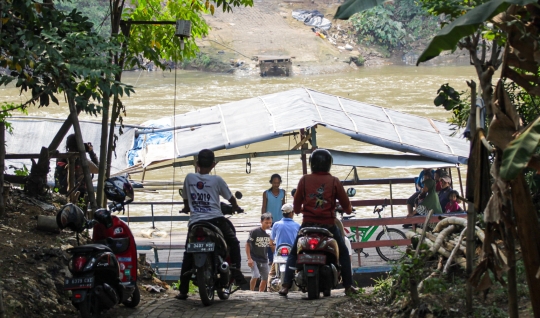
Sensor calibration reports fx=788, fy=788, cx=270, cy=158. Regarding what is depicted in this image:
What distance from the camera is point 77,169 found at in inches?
370

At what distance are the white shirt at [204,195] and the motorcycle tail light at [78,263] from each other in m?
1.20

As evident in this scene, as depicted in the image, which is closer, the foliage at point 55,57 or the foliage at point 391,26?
the foliage at point 55,57

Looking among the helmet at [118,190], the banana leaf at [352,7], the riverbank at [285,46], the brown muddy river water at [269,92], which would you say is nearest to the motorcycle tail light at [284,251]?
the helmet at [118,190]

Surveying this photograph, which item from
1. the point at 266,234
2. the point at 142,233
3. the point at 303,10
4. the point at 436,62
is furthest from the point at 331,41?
the point at 266,234

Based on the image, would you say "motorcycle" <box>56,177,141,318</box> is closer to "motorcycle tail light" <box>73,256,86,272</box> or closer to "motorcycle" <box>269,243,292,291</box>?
"motorcycle tail light" <box>73,256,86,272</box>

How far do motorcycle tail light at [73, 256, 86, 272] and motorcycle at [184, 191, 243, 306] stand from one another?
1030mm

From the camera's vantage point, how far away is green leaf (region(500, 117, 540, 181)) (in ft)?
11.3

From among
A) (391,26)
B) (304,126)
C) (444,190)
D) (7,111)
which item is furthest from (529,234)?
(391,26)

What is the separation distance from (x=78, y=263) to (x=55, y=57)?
4.89ft

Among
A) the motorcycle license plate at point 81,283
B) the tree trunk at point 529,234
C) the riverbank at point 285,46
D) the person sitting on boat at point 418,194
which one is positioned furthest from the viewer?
the riverbank at point 285,46

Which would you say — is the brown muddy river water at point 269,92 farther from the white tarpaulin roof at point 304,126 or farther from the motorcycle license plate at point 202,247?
the motorcycle license plate at point 202,247

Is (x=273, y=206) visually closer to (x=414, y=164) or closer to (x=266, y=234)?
(x=266, y=234)

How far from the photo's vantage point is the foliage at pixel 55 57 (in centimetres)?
568

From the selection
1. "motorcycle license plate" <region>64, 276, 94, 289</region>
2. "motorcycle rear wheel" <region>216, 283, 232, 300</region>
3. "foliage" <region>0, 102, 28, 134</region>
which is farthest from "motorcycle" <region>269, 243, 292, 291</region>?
"motorcycle license plate" <region>64, 276, 94, 289</region>
